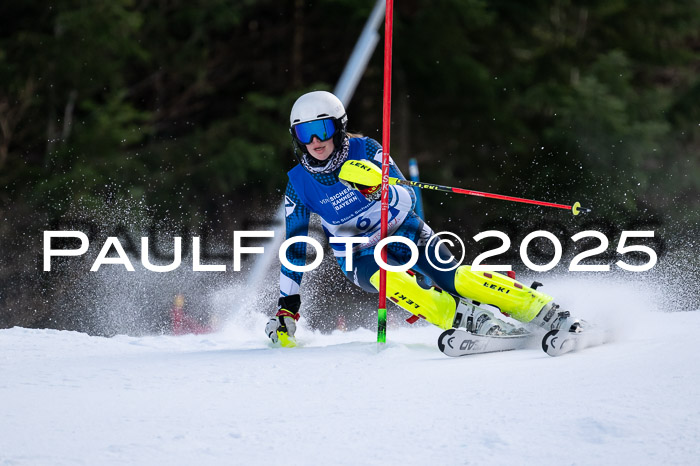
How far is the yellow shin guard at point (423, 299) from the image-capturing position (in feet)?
Result: 13.8

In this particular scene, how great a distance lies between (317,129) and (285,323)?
104 cm

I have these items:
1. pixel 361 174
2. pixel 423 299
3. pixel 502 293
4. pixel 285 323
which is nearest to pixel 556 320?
pixel 502 293

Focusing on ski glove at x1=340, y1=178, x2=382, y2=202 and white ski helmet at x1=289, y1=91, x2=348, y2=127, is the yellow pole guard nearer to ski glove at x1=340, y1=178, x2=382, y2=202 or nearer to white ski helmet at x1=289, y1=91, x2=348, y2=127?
ski glove at x1=340, y1=178, x2=382, y2=202

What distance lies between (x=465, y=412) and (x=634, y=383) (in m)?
0.64

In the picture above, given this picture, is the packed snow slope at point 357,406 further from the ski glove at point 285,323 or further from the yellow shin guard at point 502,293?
the ski glove at point 285,323

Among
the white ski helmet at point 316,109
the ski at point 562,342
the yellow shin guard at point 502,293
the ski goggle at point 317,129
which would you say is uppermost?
the white ski helmet at point 316,109

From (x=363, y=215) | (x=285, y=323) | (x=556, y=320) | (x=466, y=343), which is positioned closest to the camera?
(x=466, y=343)

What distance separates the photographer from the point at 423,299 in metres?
4.22

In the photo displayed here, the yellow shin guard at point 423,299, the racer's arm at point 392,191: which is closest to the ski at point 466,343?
the yellow shin guard at point 423,299

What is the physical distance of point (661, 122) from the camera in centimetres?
1424

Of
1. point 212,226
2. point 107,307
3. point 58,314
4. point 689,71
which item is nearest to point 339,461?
point 107,307

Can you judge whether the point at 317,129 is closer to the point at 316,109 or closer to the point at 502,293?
the point at 316,109

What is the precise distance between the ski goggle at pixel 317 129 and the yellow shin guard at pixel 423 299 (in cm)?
72

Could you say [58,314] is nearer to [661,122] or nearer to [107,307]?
[107,307]
